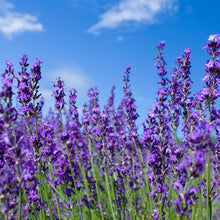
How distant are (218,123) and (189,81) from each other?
0.87m

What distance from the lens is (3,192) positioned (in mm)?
1486

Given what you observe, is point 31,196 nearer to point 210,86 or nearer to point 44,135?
point 44,135

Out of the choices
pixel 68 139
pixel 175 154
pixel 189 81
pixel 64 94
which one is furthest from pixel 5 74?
pixel 189 81

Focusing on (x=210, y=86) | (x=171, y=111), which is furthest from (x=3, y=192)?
(x=171, y=111)

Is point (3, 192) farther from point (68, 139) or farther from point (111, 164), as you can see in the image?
point (111, 164)

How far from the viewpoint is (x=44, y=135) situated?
3035 millimetres

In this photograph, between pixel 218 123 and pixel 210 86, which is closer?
pixel 210 86

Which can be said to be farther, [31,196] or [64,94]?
[64,94]

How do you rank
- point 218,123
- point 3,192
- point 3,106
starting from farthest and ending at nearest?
point 218,123
point 3,106
point 3,192

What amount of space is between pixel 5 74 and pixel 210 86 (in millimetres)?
1870

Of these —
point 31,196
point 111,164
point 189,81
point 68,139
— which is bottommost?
point 31,196

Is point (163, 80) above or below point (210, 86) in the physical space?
above

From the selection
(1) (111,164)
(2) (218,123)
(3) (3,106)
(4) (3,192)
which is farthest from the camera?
(1) (111,164)

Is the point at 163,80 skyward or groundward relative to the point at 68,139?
skyward
